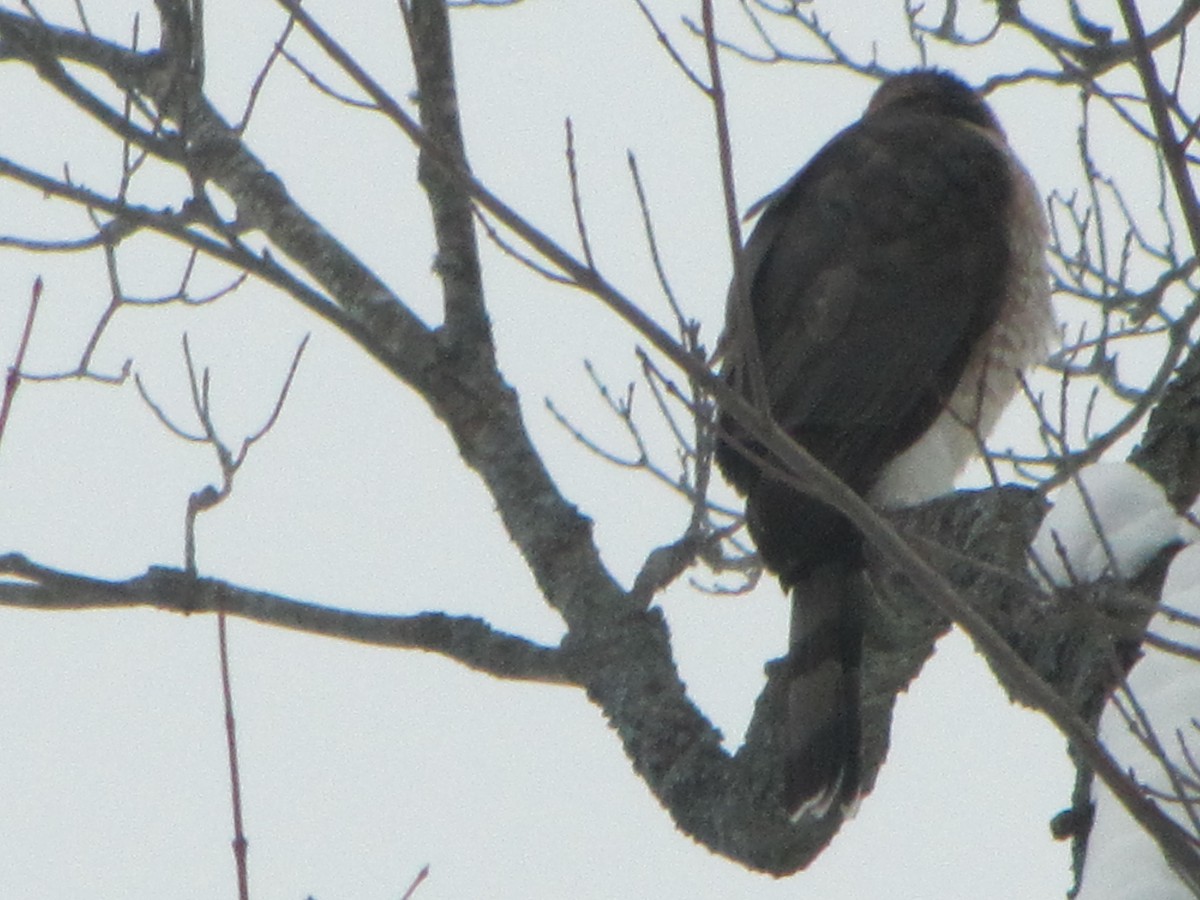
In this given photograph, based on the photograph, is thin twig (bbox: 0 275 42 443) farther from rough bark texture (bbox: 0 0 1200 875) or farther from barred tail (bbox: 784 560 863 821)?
barred tail (bbox: 784 560 863 821)

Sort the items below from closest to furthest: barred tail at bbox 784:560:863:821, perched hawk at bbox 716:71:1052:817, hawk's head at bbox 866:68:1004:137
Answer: barred tail at bbox 784:560:863:821
perched hawk at bbox 716:71:1052:817
hawk's head at bbox 866:68:1004:137

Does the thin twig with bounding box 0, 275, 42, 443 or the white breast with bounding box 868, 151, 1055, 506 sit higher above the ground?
the white breast with bounding box 868, 151, 1055, 506

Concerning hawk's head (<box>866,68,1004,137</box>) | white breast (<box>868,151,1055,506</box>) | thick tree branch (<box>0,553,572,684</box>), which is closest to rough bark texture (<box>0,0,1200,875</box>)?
thick tree branch (<box>0,553,572,684</box>)

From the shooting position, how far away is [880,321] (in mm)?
4363

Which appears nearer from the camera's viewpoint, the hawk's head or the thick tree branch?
the thick tree branch

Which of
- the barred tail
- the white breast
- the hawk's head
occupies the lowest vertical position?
the barred tail

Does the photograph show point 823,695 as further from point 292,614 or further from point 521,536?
point 292,614

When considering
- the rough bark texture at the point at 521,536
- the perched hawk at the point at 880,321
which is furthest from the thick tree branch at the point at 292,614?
the perched hawk at the point at 880,321

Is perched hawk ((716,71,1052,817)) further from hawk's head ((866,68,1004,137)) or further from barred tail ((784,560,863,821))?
hawk's head ((866,68,1004,137))

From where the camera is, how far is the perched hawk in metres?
3.76

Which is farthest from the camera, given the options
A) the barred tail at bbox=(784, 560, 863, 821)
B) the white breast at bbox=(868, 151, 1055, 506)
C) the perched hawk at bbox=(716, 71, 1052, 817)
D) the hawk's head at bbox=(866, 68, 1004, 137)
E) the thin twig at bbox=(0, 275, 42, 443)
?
the hawk's head at bbox=(866, 68, 1004, 137)

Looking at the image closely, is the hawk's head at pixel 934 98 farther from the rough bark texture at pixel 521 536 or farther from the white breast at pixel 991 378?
the rough bark texture at pixel 521 536

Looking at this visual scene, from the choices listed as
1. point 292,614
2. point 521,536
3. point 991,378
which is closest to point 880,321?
point 991,378

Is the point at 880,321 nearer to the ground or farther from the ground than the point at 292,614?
farther from the ground
